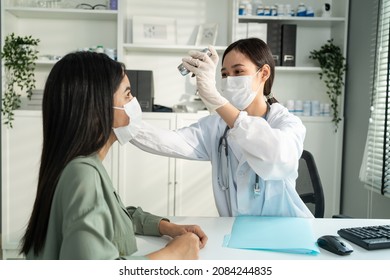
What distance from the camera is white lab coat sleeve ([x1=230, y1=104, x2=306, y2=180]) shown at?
1.30 meters

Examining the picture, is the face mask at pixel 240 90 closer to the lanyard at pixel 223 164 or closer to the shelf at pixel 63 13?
the lanyard at pixel 223 164

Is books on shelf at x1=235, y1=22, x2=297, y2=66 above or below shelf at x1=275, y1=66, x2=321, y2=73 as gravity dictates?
above

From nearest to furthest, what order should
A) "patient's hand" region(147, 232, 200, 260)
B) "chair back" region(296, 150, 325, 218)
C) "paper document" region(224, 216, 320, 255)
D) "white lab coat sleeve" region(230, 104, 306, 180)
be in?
"patient's hand" region(147, 232, 200, 260) → "paper document" region(224, 216, 320, 255) → "white lab coat sleeve" region(230, 104, 306, 180) → "chair back" region(296, 150, 325, 218)

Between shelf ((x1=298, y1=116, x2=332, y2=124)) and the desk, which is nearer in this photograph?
the desk

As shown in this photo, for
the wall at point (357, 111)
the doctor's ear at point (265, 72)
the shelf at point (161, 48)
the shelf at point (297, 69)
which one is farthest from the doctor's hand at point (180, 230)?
the shelf at point (297, 69)

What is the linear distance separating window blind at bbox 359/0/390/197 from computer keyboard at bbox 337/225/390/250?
125 centimetres

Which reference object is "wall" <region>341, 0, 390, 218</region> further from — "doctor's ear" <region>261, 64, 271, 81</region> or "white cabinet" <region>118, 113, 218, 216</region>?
"doctor's ear" <region>261, 64, 271, 81</region>

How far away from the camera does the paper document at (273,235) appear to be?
1112 millimetres

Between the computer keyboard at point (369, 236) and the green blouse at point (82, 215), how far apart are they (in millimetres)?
662

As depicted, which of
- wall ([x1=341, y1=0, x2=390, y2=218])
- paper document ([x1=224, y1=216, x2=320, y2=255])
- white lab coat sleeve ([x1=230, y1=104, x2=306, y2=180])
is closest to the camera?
paper document ([x1=224, y1=216, x2=320, y2=255])

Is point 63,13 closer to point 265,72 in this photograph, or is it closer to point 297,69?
point 297,69

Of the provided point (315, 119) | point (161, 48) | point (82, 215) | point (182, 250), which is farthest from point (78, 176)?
point (315, 119)

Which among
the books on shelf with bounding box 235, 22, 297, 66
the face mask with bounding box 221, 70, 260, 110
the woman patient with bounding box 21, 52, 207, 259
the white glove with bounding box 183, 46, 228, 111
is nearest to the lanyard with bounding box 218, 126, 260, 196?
the face mask with bounding box 221, 70, 260, 110
